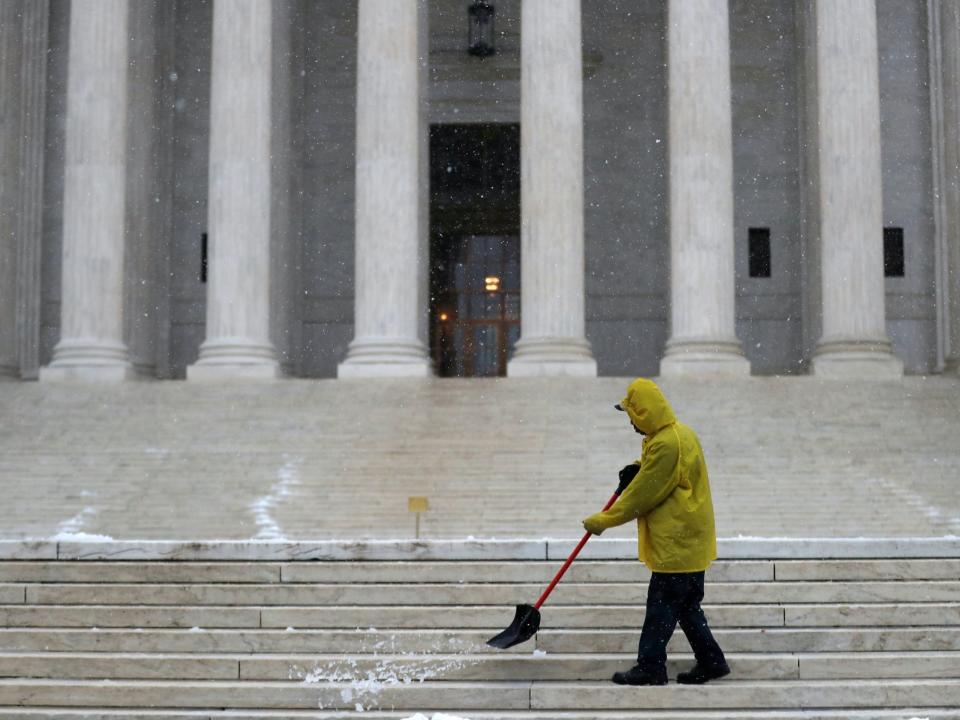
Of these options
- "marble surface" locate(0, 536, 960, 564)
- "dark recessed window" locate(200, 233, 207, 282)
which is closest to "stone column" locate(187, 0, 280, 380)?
"dark recessed window" locate(200, 233, 207, 282)

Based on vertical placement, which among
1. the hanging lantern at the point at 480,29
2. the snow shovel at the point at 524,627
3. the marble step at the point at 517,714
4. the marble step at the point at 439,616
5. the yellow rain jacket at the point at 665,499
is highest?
the hanging lantern at the point at 480,29

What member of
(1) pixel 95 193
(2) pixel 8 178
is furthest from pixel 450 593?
(2) pixel 8 178

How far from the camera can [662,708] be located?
1095 centimetres

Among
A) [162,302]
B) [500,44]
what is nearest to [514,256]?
[500,44]

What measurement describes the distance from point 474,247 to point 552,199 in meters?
11.2

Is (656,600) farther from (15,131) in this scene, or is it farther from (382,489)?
(15,131)

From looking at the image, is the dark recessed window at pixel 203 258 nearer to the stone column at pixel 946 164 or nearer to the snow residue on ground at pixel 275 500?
the snow residue on ground at pixel 275 500

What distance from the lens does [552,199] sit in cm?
3366

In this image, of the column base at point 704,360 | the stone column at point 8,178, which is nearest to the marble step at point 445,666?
the column base at point 704,360

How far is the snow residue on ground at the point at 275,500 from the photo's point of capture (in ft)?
72.0

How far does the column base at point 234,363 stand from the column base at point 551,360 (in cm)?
662

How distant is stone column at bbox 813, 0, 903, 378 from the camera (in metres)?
33.7

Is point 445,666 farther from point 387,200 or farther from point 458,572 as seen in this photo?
point 387,200

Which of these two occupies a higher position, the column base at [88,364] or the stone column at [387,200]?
the stone column at [387,200]
